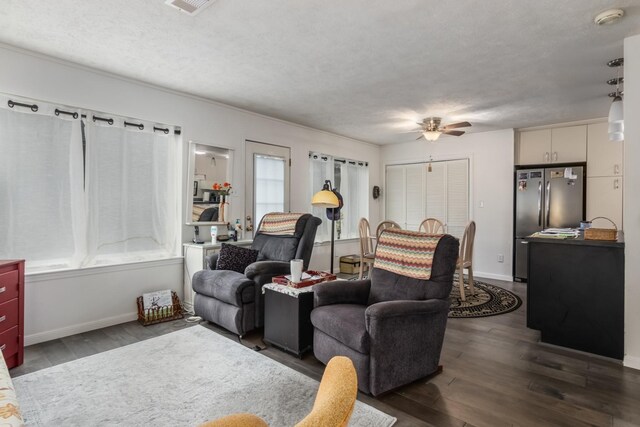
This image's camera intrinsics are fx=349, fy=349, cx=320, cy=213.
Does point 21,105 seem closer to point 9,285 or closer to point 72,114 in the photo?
point 72,114

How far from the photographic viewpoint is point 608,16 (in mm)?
2369

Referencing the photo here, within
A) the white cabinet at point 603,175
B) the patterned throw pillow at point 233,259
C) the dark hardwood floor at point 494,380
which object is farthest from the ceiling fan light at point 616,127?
the patterned throw pillow at point 233,259

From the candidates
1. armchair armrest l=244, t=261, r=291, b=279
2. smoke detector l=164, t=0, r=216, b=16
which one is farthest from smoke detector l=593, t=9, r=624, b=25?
armchair armrest l=244, t=261, r=291, b=279

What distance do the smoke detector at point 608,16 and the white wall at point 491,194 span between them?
3410mm

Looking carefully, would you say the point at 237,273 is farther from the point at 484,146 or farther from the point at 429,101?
the point at 484,146

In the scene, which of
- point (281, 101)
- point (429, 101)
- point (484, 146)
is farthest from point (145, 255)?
point (484, 146)

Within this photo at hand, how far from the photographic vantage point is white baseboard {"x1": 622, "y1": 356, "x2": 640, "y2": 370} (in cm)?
262

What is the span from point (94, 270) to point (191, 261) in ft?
3.07

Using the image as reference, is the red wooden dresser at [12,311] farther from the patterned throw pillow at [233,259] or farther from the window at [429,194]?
the window at [429,194]

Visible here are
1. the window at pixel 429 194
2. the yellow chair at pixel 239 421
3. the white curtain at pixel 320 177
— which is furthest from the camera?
the window at pixel 429 194

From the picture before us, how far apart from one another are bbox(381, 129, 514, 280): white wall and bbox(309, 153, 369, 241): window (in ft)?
5.68

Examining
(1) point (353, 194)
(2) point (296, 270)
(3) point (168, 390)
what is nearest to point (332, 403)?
(3) point (168, 390)

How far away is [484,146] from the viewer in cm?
593

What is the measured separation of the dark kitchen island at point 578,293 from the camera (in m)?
2.73
